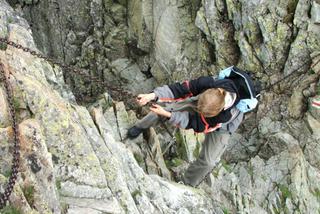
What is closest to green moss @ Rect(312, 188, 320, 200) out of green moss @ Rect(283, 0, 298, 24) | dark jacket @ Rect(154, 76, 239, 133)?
green moss @ Rect(283, 0, 298, 24)

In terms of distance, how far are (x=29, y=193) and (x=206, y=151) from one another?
7502mm

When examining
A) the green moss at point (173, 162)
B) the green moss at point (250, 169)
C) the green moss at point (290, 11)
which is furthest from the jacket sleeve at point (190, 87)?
the green moss at point (290, 11)

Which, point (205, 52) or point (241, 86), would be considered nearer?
point (241, 86)

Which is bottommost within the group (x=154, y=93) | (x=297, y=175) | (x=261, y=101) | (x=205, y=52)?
(x=297, y=175)

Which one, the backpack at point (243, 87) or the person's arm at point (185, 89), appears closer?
the person's arm at point (185, 89)

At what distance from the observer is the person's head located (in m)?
11.5

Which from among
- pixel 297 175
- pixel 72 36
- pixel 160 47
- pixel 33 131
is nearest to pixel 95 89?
pixel 72 36

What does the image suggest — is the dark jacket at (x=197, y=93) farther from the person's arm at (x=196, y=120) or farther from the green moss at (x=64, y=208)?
the green moss at (x=64, y=208)

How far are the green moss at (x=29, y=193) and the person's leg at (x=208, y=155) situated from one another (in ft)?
23.8

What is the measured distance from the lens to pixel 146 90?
1318 inches

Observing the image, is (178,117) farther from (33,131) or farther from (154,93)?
(33,131)

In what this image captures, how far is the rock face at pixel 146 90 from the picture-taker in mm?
10781

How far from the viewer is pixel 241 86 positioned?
13164 millimetres

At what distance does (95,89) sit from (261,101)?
619 inches
